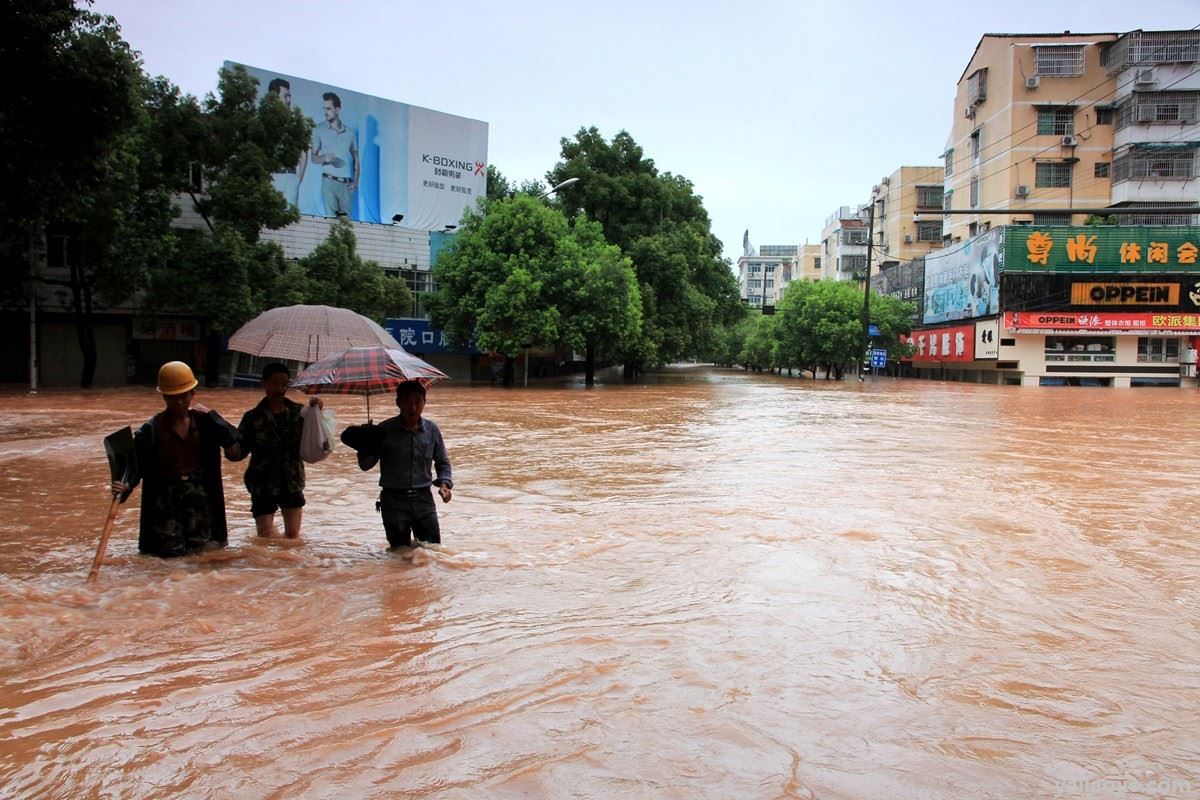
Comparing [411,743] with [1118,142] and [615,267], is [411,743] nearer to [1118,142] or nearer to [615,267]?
[615,267]

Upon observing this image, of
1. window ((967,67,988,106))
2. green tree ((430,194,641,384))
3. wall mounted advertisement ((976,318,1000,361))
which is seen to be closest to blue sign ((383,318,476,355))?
green tree ((430,194,641,384))

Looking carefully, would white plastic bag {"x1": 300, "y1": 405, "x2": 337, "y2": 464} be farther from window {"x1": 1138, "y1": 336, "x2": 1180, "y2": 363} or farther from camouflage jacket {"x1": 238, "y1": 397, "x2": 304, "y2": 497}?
window {"x1": 1138, "y1": 336, "x2": 1180, "y2": 363}

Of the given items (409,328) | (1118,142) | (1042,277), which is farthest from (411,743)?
(1118,142)

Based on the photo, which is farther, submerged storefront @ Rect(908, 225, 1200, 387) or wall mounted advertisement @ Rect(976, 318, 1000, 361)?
wall mounted advertisement @ Rect(976, 318, 1000, 361)

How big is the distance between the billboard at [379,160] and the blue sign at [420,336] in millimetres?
5295

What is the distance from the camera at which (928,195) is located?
238 ft

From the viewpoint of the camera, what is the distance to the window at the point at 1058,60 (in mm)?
50781

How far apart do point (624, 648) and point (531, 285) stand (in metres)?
27.8

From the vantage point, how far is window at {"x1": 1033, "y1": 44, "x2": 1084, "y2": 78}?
50.8 meters

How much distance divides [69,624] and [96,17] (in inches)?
515

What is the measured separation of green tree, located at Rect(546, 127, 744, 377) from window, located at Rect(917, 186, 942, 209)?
1293 inches

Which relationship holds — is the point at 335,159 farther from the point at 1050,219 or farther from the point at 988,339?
the point at 1050,219

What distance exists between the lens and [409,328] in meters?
39.0

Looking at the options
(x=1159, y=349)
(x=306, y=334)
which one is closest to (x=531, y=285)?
(x=306, y=334)
